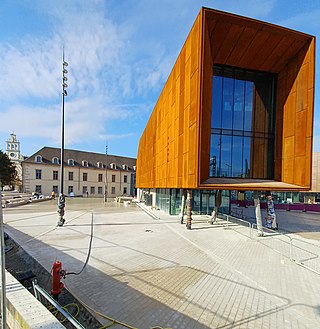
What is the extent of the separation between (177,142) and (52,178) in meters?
49.2

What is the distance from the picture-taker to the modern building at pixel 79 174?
173 ft

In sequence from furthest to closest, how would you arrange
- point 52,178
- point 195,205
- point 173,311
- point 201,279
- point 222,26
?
point 52,178 → point 195,205 → point 222,26 → point 201,279 → point 173,311

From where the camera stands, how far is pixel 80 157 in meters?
61.7

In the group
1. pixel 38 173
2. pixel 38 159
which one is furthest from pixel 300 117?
pixel 38 159

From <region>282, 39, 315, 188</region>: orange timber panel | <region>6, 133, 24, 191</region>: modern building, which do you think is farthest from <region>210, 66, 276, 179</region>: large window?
<region>6, 133, 24, 191</region>: modern building

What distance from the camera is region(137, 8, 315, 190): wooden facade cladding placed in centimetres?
1209

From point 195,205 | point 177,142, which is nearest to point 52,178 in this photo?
point 195,205

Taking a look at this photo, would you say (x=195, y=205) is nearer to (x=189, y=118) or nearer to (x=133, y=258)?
(x=189, y=118)

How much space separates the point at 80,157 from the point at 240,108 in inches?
2130

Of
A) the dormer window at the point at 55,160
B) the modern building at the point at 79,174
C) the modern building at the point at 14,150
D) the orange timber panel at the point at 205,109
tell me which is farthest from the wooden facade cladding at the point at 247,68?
the modern building at the point at 14,150

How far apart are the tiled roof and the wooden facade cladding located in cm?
5005

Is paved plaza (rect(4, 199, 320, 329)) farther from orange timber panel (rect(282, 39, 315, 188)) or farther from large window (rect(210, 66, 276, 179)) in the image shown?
large window (rect(210, 66, 276, 179))

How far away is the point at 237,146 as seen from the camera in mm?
16188

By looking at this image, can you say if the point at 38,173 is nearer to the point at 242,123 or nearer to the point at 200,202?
the point at 200,202
